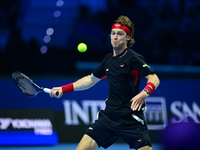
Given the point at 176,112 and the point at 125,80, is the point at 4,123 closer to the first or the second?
the point at 176,112

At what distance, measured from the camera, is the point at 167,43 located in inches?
404

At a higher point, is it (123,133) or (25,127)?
(123,133)

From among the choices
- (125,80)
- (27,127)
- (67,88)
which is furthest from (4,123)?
(125,80)

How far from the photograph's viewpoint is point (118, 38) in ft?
13.0

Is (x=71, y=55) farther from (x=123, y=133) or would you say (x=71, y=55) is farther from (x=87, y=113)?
(x=123, y=133)

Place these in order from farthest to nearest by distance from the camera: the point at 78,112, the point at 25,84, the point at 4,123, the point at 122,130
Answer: the point at 78,112 → the point at 4,123 → the point at 25,84 → the point at 122,130

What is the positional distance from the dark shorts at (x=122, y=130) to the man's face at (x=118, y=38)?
873 mm

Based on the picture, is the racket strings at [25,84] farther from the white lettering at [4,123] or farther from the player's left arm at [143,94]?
the white lettering at [4,123]

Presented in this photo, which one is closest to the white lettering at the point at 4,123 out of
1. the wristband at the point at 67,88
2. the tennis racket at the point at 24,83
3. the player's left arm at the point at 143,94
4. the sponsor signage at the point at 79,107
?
the sponsor signage at the point at 79,107

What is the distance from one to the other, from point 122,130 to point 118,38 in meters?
1.14

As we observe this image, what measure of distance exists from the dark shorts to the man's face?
2.87 feet

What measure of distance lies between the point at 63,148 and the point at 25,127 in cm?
99

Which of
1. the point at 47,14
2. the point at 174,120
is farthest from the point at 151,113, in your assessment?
the point at 47,14

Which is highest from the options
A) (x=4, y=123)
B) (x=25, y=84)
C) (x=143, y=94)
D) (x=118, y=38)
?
(x=118, y=38)
